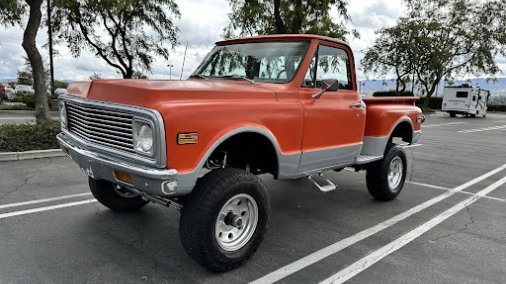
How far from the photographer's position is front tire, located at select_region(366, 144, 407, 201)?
5676 mm

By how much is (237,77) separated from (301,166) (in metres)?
1.17

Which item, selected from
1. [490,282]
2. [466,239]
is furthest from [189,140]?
[466,239]

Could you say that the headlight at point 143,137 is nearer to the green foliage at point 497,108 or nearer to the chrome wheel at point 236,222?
the chrome wheel at point 236,222

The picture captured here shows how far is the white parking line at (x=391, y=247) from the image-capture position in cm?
353

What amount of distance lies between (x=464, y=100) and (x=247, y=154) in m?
31.1

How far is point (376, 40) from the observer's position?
3647cm

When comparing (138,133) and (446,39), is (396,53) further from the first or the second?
(138,133)

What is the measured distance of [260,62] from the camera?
14.8 ft

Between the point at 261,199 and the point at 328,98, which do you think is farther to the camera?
the point at 328,98

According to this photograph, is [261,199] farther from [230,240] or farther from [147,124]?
[147,124]

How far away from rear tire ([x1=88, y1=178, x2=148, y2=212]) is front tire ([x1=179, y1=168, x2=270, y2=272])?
1711 millimetres

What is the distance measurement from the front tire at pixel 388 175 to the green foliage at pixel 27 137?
627cm

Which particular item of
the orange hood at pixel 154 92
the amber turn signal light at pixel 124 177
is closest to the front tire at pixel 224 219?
the amber turn signal light at pixel 124 177

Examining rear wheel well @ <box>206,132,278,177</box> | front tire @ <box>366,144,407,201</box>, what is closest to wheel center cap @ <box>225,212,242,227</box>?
rear wheel well @ <box>206,132,278,177</box>
